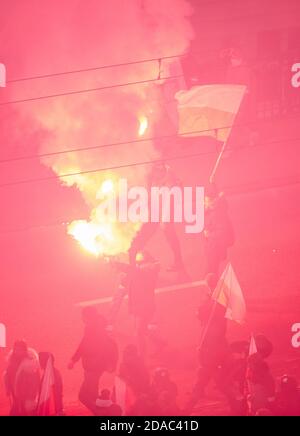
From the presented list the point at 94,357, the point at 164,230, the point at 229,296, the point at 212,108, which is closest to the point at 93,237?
the point at 164,230

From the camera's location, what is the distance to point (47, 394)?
32.1 feet

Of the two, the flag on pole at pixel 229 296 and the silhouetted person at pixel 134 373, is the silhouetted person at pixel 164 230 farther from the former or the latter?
the silhouetted person at pixel 134 373

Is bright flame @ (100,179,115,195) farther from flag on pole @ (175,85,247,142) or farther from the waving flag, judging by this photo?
the waving flag

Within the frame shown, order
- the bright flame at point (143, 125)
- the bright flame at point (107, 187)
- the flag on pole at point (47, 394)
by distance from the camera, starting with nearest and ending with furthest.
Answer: the flag on pole at point (47, 394) → the bright flame at point (107, 187) → the bright flame at point (143, 125)

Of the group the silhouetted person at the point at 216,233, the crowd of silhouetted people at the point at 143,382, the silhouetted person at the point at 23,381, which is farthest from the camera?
the silhouetted person at the point at 216,233

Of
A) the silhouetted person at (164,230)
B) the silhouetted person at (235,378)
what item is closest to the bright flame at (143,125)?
the silhouetted person at (164,230)

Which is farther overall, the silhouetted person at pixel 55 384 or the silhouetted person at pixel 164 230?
the silhouetted person at pixel 164 230

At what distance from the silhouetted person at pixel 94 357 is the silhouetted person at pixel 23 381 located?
777 millimetres

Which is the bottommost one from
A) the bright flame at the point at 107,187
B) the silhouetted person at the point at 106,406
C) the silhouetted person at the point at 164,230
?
the silhouetted person at the point at 106,406

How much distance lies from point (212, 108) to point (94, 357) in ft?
22.6

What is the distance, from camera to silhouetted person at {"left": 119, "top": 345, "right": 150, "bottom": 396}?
1038 centimetres

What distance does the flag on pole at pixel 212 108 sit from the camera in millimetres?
16094

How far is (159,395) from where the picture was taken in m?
10.4

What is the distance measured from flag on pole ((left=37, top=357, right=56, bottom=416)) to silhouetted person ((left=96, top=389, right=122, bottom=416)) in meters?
0.63
